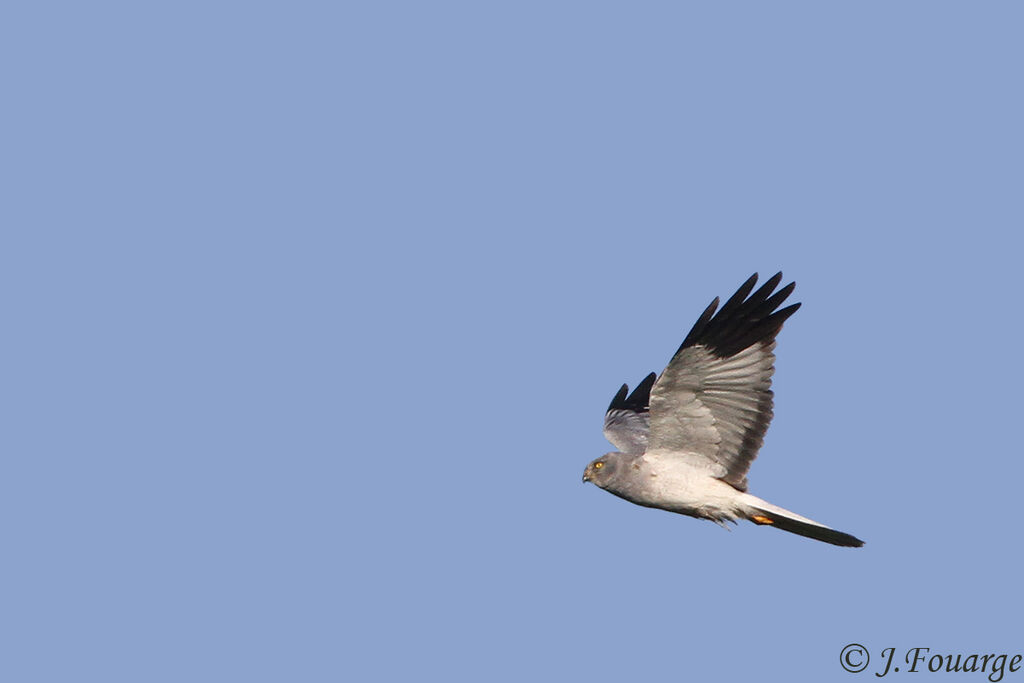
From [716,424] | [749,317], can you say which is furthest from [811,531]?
[749,317]

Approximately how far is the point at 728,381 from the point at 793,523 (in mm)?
1469

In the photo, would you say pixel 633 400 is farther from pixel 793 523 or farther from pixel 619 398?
pixel 793 523

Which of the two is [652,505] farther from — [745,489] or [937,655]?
[937,655]

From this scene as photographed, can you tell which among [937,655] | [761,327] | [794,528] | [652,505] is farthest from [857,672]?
[761,327]

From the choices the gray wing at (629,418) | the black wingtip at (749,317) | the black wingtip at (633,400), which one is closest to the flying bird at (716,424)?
the black wingtip at (749,317)

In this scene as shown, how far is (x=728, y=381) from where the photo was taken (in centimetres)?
1240

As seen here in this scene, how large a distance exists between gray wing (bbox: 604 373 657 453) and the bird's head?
115cm

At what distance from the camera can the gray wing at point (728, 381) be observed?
12258 mm

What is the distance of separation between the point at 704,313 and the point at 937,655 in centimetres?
417

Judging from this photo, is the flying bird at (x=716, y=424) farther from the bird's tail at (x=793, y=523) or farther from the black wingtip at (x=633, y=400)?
the black wingtip at (x=633, y=400)

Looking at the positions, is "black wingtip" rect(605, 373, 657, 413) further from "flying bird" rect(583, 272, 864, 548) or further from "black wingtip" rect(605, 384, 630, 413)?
"flying bird" rect(583, 272, 864, 548)

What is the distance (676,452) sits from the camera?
12.9m

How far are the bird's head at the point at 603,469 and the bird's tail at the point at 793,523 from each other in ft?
4.41

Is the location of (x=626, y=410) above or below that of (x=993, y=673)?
above
